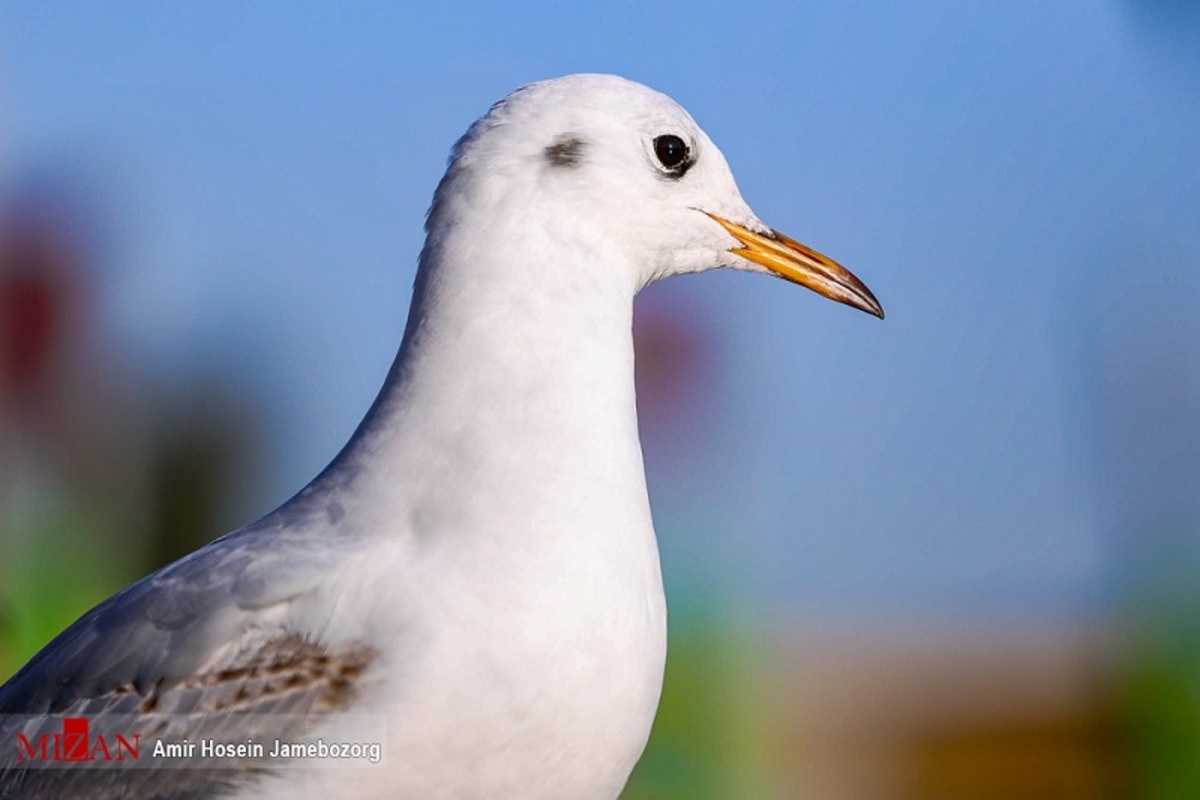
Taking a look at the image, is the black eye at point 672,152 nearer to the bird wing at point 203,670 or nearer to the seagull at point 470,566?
the seagull at point 470,566

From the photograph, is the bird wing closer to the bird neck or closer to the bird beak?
the bird neck

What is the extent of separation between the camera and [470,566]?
64.2 inches

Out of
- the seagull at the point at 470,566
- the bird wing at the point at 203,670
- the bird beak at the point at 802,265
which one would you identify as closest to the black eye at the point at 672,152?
the seagull at the point at 470,566

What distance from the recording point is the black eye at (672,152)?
75.9 inches

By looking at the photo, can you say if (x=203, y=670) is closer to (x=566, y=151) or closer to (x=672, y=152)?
(x=566, y=151)

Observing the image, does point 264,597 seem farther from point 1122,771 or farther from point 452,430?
point 1122,771

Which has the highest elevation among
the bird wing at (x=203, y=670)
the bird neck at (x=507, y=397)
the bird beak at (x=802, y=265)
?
the bird beak at (x=802, y=265)

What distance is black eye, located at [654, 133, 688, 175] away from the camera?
6.32 feet

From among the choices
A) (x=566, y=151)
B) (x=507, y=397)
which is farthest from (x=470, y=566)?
(x=566, y=151)

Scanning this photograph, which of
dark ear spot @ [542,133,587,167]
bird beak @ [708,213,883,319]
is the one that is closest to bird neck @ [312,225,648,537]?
dark ear spot @ [542,133,587,167]

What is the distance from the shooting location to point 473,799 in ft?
5.24

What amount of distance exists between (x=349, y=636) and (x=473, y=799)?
0.72ft

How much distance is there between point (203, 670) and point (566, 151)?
2.41 feet

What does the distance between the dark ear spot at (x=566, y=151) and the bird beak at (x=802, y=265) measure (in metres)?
0.26
